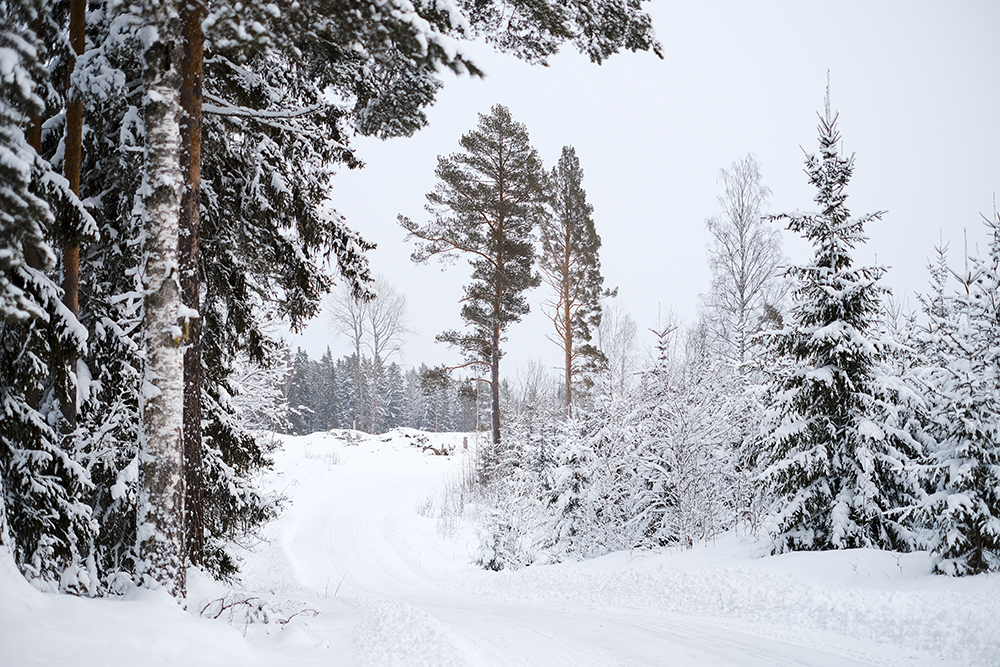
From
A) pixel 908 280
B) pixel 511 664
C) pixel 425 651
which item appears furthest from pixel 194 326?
pixel 908 280

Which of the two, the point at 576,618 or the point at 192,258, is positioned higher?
the point at 192,258

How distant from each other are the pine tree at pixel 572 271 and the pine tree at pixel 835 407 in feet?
44.3

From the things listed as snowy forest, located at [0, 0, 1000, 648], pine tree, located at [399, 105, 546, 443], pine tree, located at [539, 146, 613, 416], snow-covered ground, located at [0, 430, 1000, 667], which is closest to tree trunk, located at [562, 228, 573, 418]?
pine tree, located at [539, 146, 613, 416]

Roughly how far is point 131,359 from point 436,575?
35.7 ft

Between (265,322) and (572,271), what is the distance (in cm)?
1610

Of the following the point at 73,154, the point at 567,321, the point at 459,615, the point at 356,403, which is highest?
the point at 567,321

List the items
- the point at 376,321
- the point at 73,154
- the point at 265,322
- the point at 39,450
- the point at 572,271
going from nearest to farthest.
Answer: the point at 39,450, the point at 73,154, the point at 265,322, the point at 572,271, the point at 376,321

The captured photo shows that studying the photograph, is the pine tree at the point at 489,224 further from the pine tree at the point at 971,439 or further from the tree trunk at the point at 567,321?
the pine tree at the point at 971,439

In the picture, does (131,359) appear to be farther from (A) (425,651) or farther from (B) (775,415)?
(B) (775,415)

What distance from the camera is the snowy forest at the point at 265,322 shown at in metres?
4.05

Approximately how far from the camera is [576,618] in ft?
24.9

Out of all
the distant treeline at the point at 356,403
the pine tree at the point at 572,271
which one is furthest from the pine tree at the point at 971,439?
the distant treeline at the point at 356,403

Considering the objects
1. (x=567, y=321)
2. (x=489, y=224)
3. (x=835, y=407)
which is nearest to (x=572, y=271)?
(x=567, y=321)

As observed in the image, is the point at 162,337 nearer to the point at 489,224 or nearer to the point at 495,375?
the point at 495,375
